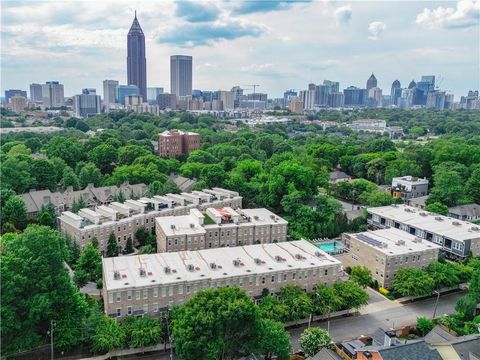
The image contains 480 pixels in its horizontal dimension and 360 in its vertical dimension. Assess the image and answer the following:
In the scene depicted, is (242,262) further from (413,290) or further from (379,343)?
(413,290)

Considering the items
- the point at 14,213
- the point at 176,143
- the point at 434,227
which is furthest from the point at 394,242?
the point at 176,143

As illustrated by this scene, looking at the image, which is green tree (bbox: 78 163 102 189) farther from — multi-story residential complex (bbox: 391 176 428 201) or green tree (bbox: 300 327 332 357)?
green tree (bbox: 300 327 332 357)

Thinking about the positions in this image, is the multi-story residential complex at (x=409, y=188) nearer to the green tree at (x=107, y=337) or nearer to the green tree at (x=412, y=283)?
the green tree at (x=412, y=283)

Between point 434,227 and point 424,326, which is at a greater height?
point 434,227

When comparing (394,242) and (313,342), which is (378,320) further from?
(394,242)

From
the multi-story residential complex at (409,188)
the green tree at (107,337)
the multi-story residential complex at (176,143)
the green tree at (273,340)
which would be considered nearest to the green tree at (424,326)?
the green tree at (273,340)

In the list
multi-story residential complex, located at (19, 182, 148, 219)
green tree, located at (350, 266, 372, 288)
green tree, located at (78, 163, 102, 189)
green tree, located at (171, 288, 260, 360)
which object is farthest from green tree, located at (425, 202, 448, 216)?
green tree, located at (78, 163, 102, 189)
